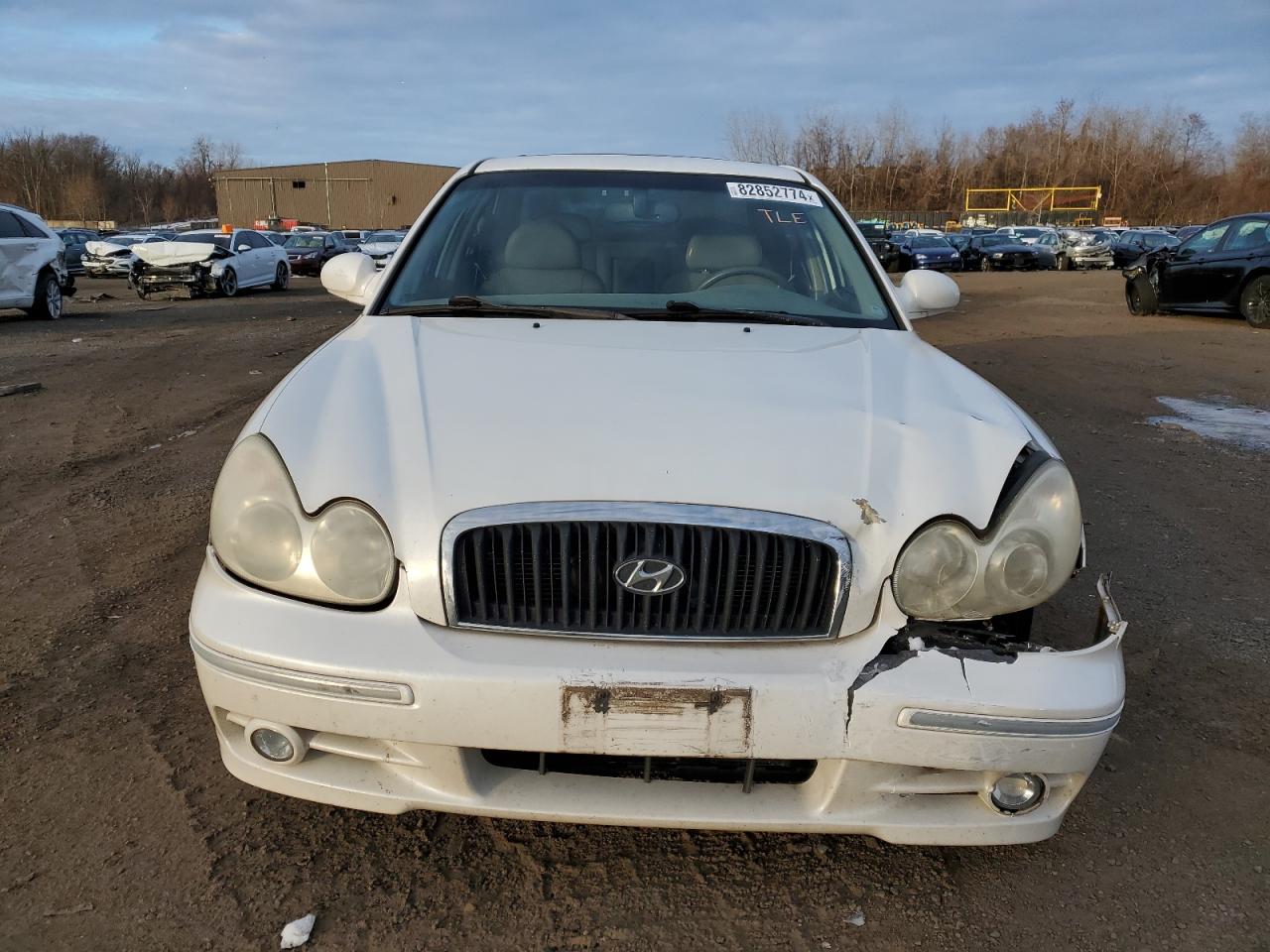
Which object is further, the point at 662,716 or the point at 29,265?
the point at 29,265

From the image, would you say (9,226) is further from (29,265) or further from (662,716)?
(662,716)

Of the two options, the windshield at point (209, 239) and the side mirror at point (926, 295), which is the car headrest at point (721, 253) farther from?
the windshield at point (209, 239)

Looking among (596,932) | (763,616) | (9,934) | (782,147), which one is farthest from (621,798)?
(782,147)

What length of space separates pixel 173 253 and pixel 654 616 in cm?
1987

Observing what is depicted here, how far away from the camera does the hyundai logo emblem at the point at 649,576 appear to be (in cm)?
192

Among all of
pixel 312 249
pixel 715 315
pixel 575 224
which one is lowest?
pixel 312 249

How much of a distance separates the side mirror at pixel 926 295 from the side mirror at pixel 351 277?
1901mm

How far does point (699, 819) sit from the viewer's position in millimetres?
1896

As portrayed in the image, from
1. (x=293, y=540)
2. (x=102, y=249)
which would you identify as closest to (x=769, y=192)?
(x=293, y=540)

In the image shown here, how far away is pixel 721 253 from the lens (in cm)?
334

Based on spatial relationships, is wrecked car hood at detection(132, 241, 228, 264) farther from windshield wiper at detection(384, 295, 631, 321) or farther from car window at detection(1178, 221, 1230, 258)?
windshield wiper at detection(384, 295, 631, 321)

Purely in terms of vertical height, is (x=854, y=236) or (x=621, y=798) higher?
(x=854, y=236)

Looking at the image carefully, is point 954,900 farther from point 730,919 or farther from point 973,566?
point 973,566

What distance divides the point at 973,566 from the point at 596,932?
1094 millimetres
